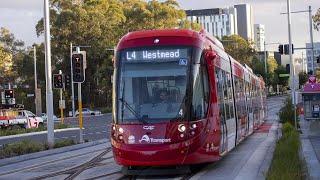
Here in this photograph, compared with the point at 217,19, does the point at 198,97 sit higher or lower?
lower

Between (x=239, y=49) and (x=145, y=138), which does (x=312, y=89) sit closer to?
(x=145, y=138)

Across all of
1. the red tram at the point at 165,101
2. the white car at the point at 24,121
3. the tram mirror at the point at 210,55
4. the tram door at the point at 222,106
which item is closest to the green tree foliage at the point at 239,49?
the white car at the point at 24,121

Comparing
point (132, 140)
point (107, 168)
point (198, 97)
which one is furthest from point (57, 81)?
point (132, 140)

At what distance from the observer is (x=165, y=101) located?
1406 centimetres

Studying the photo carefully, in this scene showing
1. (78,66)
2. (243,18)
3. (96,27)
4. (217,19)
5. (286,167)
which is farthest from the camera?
(243,18)

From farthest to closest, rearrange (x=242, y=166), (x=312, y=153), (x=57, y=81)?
1. (x=57, y=81)
2. (x=312, y=153)
3. (x=242, y=166)

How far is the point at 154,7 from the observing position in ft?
311

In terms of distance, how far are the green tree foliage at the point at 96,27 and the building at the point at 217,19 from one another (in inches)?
2533

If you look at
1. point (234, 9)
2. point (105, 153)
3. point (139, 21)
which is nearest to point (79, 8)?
point (139, 21)

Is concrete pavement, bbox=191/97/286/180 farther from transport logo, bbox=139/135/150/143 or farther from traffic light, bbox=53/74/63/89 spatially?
traffic light, bbox=53/74/63/89

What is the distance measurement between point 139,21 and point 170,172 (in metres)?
79.0

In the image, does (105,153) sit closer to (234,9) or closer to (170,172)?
(170,172)

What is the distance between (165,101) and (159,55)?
3.83 feet

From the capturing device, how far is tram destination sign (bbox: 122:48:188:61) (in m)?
14.5
